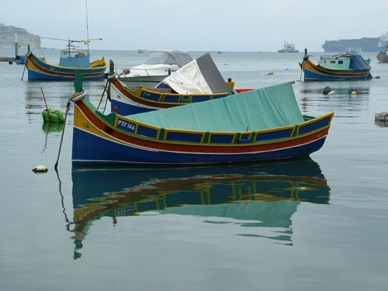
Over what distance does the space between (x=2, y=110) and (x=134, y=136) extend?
23502 mm

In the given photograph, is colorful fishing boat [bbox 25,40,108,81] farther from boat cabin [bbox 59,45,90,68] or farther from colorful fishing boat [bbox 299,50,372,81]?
colorful fishing boat [bbox 299,50,372,81]

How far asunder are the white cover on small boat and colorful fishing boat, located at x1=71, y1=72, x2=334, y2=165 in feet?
35.9

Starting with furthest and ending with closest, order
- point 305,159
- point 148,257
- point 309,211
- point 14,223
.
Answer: point 305,159 → point 309,211 → point 14,223 → point 148,257

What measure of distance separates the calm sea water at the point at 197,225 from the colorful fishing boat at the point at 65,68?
1989 inches

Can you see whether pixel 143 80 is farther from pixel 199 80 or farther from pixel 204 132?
pixel 204 132

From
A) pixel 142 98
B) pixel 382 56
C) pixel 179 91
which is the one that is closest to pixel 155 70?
pixel 179 91

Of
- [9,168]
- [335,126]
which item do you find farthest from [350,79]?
[9,168]

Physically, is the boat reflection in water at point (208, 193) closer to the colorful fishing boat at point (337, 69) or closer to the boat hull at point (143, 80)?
the boat hull at point (143, 80)

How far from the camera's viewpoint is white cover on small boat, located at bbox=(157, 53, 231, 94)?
35312 mm

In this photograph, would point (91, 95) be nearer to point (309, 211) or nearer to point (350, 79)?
point (350, 79)

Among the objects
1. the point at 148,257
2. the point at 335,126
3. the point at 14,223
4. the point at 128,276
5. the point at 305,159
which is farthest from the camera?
the point at 335,126

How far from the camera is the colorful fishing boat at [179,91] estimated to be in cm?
3450

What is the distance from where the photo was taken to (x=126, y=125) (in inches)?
845

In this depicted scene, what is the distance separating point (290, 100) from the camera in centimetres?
2452
